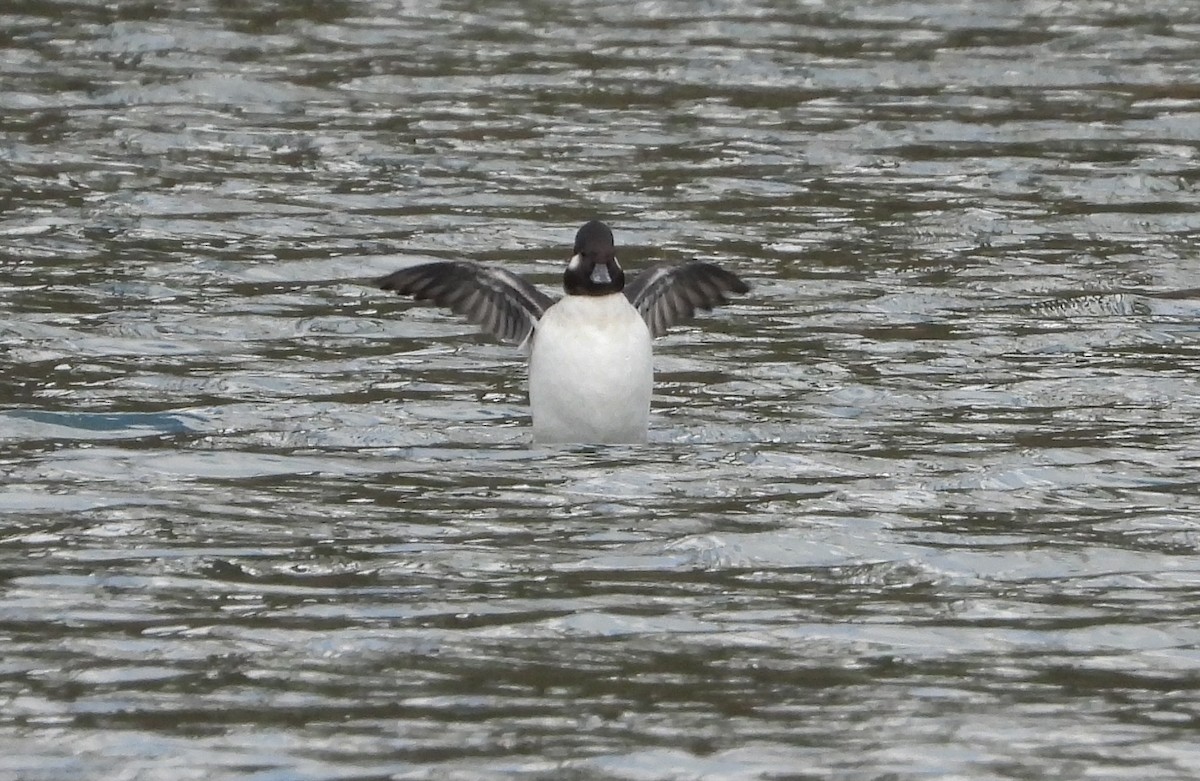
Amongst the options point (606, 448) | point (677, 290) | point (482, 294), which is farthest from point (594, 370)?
point (677, 290)

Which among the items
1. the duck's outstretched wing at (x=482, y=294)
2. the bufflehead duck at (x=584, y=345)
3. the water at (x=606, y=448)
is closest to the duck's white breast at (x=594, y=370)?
the bufflehead duck at (x=584, y=345)

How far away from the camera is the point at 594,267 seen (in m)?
12.3

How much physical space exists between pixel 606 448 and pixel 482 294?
1.15 metres

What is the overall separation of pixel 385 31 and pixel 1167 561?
631 inches

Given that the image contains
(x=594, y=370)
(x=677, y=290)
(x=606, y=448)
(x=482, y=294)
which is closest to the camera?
(x=594, y=370)

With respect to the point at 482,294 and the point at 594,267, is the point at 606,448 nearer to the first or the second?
the point at 594,267

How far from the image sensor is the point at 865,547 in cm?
1012

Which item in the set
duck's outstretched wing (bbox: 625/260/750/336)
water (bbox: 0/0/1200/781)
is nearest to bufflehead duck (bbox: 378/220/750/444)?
water (bbox: 0/0/1200/781)

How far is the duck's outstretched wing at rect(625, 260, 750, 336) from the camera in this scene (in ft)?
43.9

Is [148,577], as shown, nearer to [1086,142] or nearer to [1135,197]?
[1135,197]

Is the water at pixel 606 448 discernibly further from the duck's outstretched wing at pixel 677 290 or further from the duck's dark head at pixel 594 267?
the duck's dark head at pixel 594 267

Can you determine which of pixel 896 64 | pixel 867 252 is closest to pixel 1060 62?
pixel 896 64

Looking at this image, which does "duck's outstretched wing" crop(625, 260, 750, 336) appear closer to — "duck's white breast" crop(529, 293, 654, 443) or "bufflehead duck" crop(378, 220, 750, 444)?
"bufflehead duck" crop(378, 220, 750, 444)

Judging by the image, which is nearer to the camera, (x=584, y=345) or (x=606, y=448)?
(x=584, y=345)
